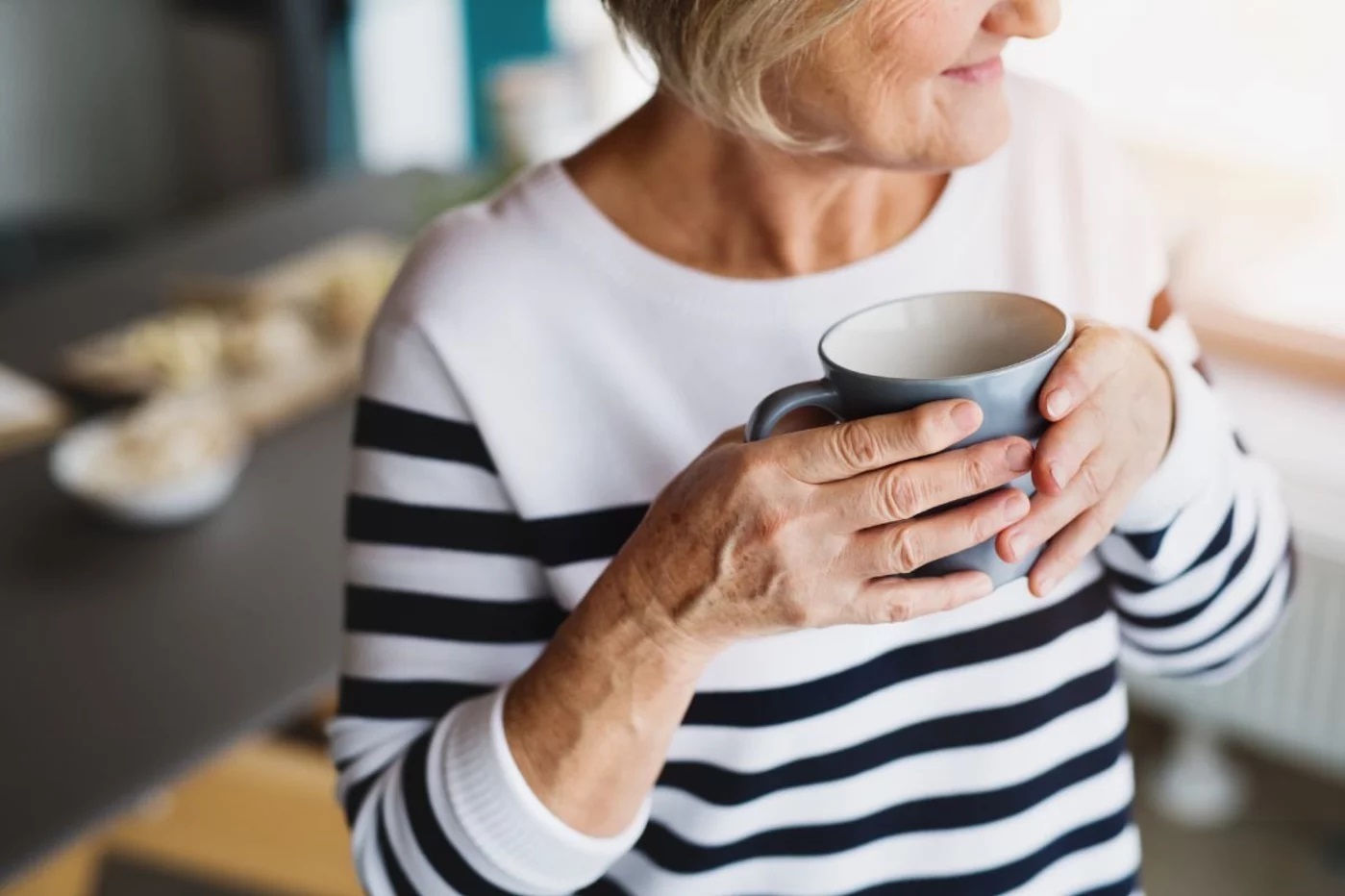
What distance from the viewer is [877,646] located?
78 centimetres

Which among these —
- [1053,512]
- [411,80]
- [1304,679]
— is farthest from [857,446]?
[411,80]

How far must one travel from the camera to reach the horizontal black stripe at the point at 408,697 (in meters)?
0.78

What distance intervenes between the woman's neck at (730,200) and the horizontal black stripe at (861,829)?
0.32 metres

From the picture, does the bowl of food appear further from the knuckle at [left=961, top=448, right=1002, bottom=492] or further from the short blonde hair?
the knuckle at [left=961, top=448, right=1002, bottom=492]

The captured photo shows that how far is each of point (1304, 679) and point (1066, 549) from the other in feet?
4.79

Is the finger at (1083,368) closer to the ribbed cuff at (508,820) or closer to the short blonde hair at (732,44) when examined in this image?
the short blonde hair at (732,44)

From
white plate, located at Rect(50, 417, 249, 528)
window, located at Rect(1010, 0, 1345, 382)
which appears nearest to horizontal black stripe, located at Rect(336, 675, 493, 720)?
white plate, located at Rect(50, 417, 249, 528)

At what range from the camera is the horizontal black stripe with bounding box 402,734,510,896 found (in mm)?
734

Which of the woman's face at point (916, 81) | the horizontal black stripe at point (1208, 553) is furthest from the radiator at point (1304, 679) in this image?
the woman's face at point (916, 81)

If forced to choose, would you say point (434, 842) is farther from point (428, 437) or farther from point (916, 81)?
point (916, 81)

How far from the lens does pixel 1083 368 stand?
2.04ft

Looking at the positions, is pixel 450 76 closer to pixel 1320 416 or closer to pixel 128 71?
pixel 128 71

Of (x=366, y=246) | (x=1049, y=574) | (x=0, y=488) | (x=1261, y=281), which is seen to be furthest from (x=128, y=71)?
(x=1049, y=574)

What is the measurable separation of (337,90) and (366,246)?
165 centimetres
